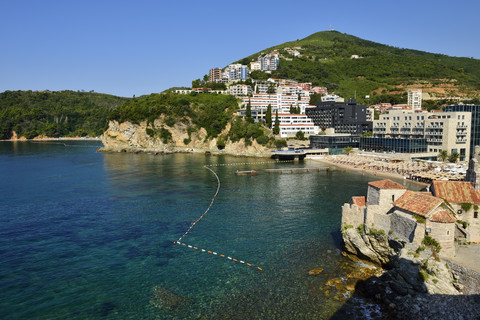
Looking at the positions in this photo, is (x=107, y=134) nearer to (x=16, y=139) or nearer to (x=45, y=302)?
(x=16, y=139)

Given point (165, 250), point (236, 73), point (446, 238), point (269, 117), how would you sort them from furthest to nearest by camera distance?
point (236, 73) < point (269, 117) < point (165, 250) < point (446, 238)

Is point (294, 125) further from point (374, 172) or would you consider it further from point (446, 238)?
point (446, 238)

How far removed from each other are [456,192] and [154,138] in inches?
4439

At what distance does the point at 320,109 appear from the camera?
12462cm

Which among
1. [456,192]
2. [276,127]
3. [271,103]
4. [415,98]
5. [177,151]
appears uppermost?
[415,98]

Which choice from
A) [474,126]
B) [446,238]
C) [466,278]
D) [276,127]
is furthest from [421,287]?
[276,127]

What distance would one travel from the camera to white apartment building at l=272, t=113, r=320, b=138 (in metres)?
113

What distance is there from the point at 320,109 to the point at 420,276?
10816cm

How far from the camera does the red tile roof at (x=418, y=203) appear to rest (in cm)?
2336

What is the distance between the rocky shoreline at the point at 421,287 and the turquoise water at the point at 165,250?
12.5 ft

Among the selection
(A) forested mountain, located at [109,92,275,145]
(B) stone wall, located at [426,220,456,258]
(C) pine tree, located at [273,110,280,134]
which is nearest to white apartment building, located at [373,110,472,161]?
(C) pine tree, located at [273,110,280,134]

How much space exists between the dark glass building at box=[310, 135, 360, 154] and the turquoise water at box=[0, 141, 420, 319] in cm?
4433

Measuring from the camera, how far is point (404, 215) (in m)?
24.7

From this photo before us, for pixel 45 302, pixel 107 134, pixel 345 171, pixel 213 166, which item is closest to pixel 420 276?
pixel 45 302
